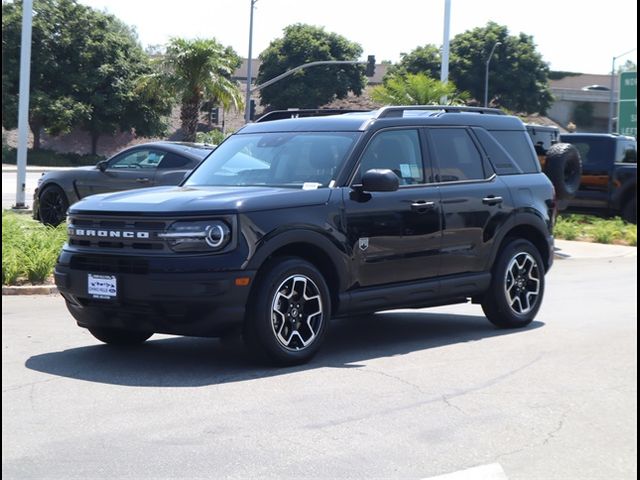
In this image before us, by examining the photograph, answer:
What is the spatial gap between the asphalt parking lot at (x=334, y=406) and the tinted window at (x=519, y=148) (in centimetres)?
158

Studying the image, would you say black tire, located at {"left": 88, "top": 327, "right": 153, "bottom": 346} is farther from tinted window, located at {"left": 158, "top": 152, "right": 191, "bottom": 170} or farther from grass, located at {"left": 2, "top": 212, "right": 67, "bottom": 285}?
tinted window, located at {"left": 158, "top": 152, "right": 191, "bottom": 170}

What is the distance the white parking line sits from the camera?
5227mm

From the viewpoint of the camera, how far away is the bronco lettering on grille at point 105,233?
753 centimetres

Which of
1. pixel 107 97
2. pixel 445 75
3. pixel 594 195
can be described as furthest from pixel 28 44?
pixel 107 97

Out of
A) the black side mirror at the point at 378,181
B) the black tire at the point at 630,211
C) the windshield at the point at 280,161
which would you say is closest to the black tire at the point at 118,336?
the windshield at the point at 280,161

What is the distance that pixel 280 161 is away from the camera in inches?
342

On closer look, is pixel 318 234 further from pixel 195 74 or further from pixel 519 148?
pixel 195 74

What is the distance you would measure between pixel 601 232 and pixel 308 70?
210 feet

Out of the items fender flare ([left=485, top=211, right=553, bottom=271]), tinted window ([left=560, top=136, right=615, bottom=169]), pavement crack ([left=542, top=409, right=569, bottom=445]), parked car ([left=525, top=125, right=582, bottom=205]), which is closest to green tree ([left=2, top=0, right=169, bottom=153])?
tinted window ([left=560, top=136, right=615, bottom=169])

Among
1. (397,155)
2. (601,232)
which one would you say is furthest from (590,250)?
(397,155)

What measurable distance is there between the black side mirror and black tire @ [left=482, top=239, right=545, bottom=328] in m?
1.96

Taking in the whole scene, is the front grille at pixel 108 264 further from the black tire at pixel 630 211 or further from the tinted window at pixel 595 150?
the black tire at pixel 630 211

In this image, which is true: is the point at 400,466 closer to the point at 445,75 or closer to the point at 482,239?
the point at 482,239

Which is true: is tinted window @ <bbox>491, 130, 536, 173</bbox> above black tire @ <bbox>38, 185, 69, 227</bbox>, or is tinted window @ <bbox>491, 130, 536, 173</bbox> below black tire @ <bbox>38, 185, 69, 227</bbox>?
above
